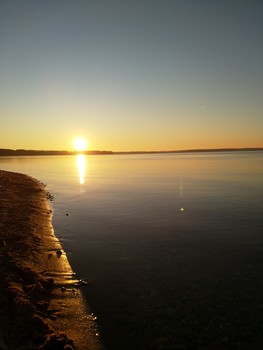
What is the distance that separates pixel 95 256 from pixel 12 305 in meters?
5.64

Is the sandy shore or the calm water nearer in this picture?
the sandy shore

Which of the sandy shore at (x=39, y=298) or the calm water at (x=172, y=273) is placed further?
the calm water at (x=172, y=273)

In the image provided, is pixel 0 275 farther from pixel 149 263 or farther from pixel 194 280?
pixel 194 280

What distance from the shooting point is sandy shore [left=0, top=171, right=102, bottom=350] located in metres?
6.47

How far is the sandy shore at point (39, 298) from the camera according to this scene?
21.2 ft

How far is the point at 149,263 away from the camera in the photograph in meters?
11.9

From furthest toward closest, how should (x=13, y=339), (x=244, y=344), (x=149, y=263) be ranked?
1. (x=149, y=263)
2. (x=244, y=344)
3. (x=13, y=339)

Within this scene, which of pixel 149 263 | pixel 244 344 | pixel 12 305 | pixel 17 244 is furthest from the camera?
pixel 17 244

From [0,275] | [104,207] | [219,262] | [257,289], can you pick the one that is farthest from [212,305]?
[104,207]

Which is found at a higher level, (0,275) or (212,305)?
(0,275)

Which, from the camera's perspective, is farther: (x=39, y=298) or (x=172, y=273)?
(x=172, y=273)

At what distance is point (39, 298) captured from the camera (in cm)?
851

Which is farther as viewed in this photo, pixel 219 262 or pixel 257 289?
pixel 219 262

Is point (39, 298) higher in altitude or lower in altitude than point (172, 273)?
higher
